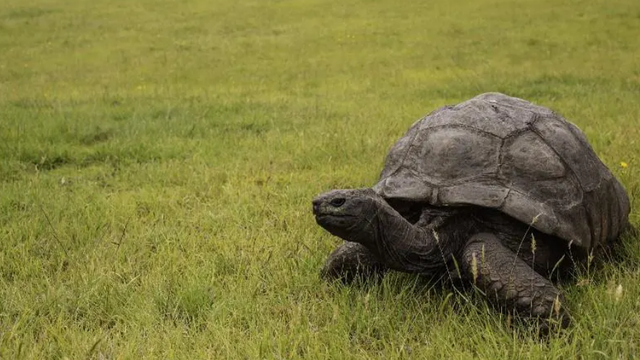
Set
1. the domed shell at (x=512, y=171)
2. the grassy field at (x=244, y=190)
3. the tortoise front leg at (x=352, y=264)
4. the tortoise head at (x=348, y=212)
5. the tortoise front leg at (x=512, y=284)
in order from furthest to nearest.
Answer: the tortoise front leg at (x=352, y=264) → the domed shell at (x=512, y=171) → the grassy field at (x=244, y=190) → the tortoise front leg at (x=512, y=284) → the tortoise head at (x=348, y=212)

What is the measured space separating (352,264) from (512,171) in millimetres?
984

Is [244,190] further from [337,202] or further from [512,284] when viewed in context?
[512,284]

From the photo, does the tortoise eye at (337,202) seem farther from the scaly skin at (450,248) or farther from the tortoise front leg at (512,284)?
the tortoise front leg at (512,284)

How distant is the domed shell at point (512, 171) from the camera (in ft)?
10.3

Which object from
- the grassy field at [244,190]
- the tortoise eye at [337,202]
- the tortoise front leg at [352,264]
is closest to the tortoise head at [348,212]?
the tortoise eye at [337,202]

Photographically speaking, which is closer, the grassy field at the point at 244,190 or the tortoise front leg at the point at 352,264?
the grassy field at the point at 244,190

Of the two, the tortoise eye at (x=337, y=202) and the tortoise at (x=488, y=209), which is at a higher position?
the tortoise eye at (x=337, y=202)

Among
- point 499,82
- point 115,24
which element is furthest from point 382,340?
point 115,24

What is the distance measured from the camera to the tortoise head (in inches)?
105

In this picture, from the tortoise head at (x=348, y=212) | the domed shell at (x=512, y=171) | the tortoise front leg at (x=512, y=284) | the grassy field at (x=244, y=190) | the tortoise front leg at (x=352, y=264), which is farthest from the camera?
the tortoise front leg at (x=352, y=264)

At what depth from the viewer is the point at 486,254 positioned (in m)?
2.95

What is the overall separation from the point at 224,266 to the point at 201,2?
27796 millimetres

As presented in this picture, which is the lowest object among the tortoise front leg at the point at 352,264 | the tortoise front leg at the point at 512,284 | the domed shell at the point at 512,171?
the tortoise front leg at the point at 352,264

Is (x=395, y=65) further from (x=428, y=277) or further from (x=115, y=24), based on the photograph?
(x=115, y=24)
